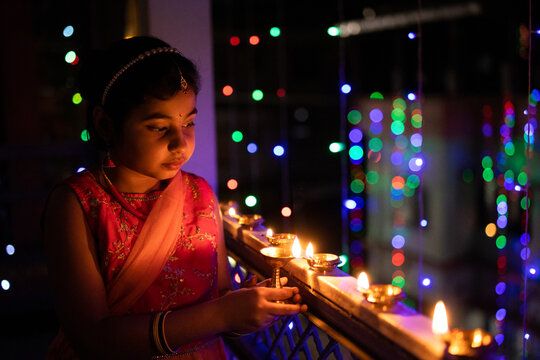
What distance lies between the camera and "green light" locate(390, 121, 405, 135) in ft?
35.8

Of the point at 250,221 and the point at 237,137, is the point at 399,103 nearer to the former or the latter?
the point at 237,137

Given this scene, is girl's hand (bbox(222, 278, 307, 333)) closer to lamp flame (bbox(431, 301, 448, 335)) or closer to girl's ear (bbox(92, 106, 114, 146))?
lamp flame (bbox(431, 301, 448, 335))

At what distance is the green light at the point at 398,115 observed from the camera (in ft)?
35.9

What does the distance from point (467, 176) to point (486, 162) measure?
513 millimetres

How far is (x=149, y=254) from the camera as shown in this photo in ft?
4.04

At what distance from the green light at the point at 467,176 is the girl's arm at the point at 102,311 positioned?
34.8 ft

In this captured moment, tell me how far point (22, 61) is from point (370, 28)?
20.8 feet

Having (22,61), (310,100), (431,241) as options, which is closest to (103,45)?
(22,61)

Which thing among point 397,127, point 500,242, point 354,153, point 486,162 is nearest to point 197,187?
point 354,153

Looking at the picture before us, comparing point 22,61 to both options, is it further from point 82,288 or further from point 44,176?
point 82,288

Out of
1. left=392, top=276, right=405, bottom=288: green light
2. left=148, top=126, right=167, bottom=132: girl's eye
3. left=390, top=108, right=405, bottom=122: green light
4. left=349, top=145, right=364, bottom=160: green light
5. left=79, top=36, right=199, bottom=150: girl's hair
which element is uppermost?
left=390, top=108, right=405, bottom=122: green light

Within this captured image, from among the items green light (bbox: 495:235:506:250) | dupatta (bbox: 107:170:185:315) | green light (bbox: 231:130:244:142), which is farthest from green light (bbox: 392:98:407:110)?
dupatta (bbox: 107:170:185:315)

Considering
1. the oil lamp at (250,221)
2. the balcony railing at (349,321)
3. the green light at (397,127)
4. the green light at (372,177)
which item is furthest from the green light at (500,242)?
the balcony railing at (349,321)

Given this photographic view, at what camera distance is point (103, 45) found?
4191mm
